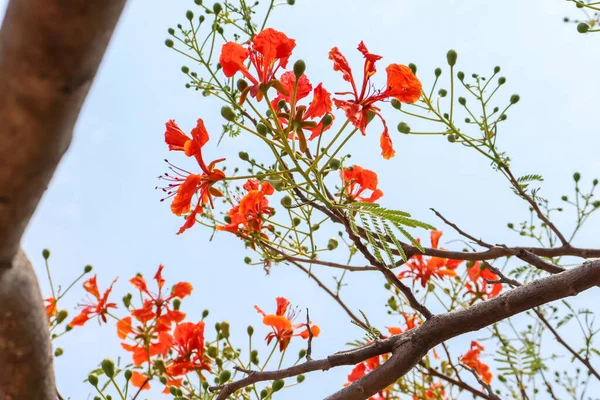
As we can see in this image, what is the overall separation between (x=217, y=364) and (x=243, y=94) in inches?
54.7

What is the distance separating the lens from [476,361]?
11.6 feet

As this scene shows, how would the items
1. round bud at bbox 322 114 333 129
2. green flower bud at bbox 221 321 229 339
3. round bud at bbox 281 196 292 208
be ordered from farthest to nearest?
green flower bud at bbox 221 321 229 339 < round bud at bbox 281 196 292 208 < round bud at bbox 322 114 333 129

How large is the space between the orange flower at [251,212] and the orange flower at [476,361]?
1.90 meters

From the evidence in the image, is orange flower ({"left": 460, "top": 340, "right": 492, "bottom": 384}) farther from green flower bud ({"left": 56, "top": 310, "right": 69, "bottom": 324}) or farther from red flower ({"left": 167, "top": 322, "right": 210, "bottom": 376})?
green flower bud ({"left": 56, "top": 310, "right": 69, "bottom": 324})

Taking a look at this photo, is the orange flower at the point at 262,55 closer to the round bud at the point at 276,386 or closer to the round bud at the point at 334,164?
the round bud at the point at 334,164

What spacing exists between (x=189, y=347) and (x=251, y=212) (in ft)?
2.94

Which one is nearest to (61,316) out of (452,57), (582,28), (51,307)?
(51,307)

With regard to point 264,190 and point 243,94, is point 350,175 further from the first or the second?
point 243,94

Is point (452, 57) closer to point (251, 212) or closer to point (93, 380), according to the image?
point (251, 212)

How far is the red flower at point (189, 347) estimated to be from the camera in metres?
2.72

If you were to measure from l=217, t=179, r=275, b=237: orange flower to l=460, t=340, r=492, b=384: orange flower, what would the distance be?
6.25ft

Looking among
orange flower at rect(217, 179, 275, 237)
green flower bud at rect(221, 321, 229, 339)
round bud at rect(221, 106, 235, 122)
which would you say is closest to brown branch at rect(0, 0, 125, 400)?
round bud at rect(221, 106, 235, 122)

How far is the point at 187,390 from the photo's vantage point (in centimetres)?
271

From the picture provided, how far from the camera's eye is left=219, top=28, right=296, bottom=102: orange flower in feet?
5.81
